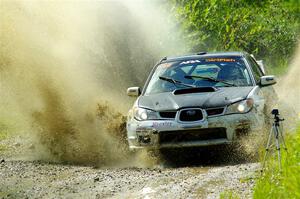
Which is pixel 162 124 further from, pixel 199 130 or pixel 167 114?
pixel 199 130

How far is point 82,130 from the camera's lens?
43.3ft

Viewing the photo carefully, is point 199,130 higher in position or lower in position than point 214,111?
lower

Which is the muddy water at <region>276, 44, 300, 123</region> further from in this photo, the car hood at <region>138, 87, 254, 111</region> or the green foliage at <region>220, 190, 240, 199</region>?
the green foliage at <region>220, 190, 240, 199</region>

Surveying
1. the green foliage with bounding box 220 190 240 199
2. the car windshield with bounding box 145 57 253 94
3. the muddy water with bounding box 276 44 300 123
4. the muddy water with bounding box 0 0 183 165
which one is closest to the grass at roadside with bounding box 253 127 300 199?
the green foliage with bounding box 220 190 240 199

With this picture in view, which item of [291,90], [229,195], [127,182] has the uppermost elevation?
[229,195]

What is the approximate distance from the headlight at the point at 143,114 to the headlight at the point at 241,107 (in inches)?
38.2

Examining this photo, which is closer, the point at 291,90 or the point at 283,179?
the point at 283,179

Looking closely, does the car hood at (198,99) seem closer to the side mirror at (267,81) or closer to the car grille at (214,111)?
the car grille at (214,111)

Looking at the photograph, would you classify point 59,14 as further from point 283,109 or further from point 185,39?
point 283,109

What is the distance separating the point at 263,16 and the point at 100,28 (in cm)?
462

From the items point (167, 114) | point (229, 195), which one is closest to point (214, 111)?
point (167, 114)

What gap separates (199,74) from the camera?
12023 millimetres

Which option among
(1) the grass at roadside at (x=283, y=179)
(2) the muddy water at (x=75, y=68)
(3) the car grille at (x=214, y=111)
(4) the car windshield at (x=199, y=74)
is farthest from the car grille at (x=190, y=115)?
(1) the grass at roadside at (x=283, y=179)

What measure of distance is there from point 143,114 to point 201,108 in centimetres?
85
